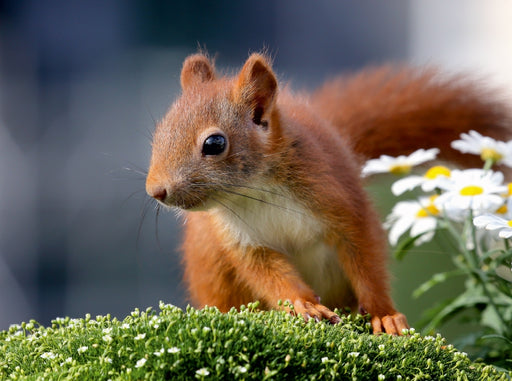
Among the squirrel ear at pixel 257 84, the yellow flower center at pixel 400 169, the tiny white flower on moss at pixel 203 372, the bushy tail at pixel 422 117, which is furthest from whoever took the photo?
the bushy tail at pixel 422 117

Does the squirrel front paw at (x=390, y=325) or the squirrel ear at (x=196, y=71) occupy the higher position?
the squirrel ear at (x=196, y=71)

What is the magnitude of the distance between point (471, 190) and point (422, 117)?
1.55ft

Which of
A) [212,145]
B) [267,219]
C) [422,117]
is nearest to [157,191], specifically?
[212,145]

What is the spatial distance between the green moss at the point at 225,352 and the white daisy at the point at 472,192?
0.26 metres

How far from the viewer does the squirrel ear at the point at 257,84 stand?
47.3 inches

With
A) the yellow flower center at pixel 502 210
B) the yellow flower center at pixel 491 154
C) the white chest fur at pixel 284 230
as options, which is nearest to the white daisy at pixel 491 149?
the yellow flower center at pixel 491 154

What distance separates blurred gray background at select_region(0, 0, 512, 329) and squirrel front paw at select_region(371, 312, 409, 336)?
2.21 metres

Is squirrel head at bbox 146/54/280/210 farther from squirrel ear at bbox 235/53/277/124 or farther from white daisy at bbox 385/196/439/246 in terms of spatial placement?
white daisy at bbox 385/196/439/246

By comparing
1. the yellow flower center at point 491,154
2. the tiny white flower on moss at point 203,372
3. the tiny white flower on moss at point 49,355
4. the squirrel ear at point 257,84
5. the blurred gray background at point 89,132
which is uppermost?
the blurred gray background at point 89,132

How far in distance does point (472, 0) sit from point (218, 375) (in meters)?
3.55

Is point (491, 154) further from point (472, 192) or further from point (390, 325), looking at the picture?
point (390, 325)

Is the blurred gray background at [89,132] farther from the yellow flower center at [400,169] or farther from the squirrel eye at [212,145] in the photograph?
the squirrel eye at [212,145]

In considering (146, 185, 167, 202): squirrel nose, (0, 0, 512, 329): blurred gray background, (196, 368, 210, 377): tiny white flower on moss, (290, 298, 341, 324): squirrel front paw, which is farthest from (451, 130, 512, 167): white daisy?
(0, 0, 512, 329): blurred gray background

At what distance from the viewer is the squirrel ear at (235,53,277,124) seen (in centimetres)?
120
